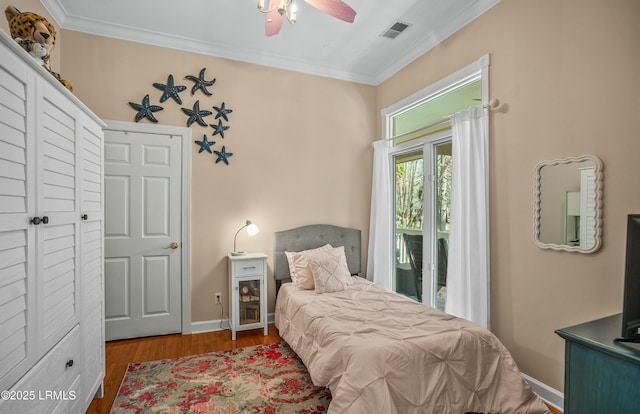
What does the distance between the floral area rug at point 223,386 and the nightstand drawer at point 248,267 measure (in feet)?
2.41

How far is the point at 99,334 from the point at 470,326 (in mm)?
2518

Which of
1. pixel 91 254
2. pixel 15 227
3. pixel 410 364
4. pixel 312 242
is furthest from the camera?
pixel 312 242

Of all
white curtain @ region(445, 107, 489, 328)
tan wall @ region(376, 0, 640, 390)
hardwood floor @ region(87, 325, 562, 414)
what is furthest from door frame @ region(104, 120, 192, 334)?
tan wall @ region(376, 0, 640, 390)

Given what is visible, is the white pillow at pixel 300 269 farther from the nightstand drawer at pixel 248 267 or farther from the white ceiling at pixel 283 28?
the white ceiling at pixel 283 28

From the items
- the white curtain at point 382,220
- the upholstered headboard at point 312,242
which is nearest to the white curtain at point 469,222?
the white curtain at point 382,220

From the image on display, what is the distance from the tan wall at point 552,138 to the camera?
1778 millimetres

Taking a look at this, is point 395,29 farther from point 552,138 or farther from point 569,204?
point 569,204

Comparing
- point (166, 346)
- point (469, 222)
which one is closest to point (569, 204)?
point (469, 222)

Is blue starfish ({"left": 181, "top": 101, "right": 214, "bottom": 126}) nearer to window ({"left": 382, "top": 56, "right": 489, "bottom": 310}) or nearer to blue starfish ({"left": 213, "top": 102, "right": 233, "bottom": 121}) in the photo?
blue starfish ({"left": 213, "top": 102, "right": 233, "bottom": 121})

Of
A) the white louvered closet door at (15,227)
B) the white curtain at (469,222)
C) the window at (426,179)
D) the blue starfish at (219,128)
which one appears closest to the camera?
the white louvered closet door at (15,227)

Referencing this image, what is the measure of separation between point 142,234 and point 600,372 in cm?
350

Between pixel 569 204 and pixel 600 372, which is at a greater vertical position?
pixel 569 204

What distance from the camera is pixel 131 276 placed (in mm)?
3127

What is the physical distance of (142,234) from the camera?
3162 mm
